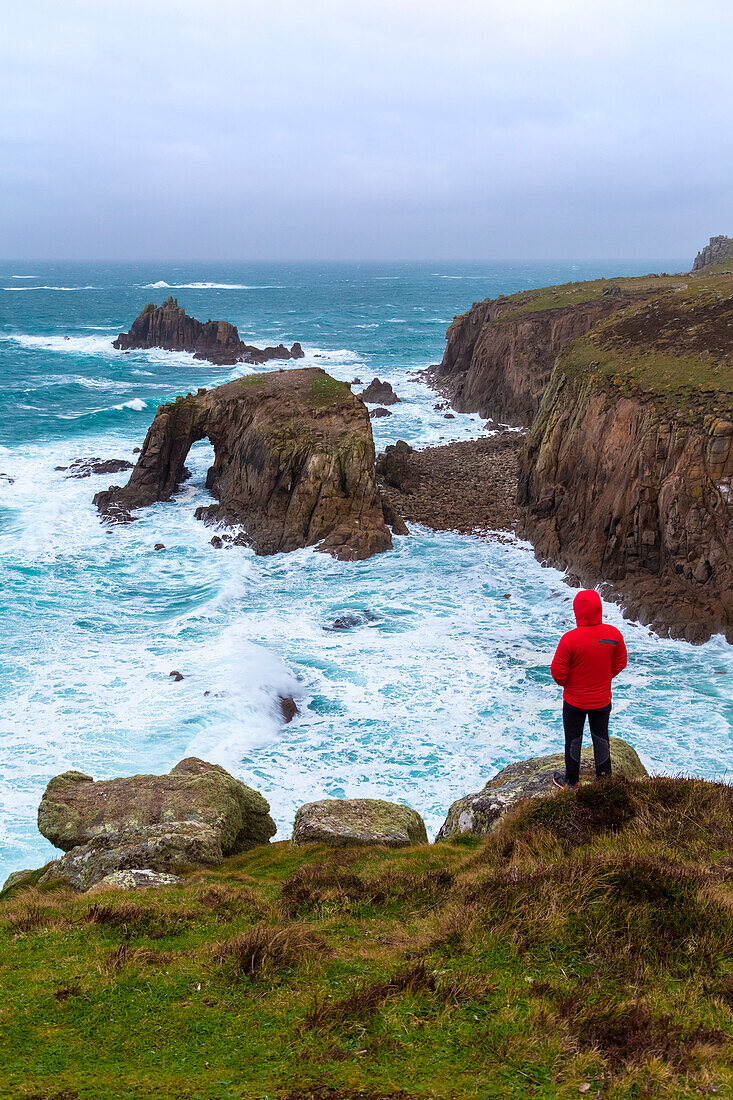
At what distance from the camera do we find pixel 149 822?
1379cm

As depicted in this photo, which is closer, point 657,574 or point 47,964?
point 47,964

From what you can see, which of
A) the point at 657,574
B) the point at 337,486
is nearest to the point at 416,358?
the point at 337,486

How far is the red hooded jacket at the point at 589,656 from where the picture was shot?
10312 millimetres

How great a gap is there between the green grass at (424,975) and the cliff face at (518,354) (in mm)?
51316

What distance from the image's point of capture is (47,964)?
851 centimetres

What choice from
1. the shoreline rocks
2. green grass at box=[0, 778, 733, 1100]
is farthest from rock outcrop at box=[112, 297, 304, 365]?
green grass at box=[0, 778, 733, 1100]

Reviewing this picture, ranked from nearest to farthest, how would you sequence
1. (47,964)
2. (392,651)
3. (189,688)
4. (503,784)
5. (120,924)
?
(47,964)
(120,924)
(503,784)
(189,688)
(392,651)

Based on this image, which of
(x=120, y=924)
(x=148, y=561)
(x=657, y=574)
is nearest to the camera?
(x=120, y=924)

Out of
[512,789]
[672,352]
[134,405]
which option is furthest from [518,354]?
[512,789]

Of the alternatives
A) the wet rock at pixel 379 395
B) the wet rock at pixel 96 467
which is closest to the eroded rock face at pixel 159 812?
the wet rock at pixel 96 467

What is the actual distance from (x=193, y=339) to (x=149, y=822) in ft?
308

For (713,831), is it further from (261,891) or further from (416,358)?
(416,358)

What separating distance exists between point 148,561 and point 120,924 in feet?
89.4

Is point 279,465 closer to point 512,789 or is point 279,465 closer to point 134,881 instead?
point 512,789
